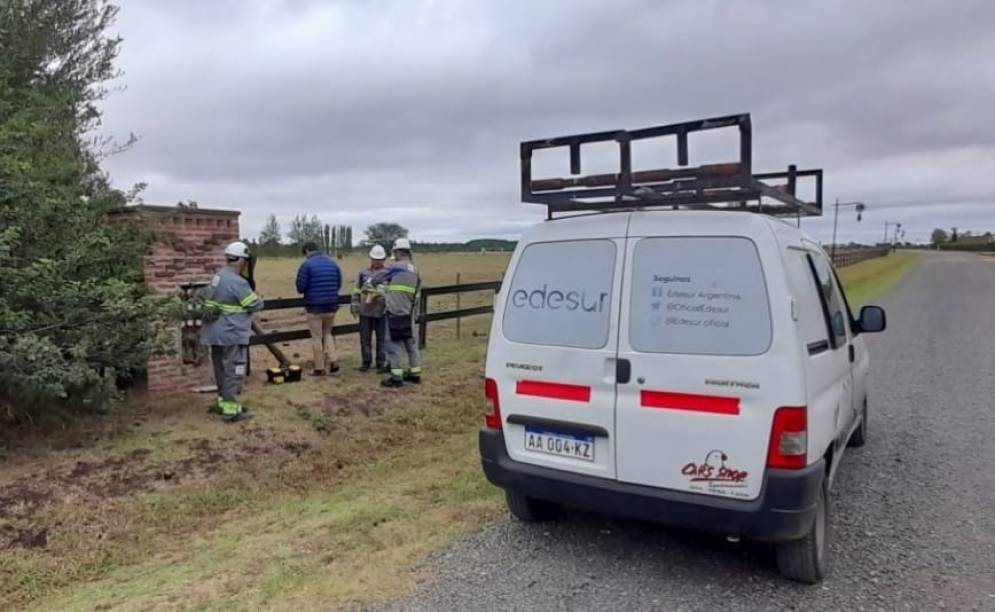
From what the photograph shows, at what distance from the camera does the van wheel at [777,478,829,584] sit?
121 inches

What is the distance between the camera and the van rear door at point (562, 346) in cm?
324

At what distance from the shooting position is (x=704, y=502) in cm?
296

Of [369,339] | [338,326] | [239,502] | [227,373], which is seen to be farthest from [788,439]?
[338,326]

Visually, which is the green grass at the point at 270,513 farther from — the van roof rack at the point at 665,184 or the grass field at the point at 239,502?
the van roof rack at the point at 665,184

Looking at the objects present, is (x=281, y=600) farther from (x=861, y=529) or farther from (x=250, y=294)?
(x=250, y=294)

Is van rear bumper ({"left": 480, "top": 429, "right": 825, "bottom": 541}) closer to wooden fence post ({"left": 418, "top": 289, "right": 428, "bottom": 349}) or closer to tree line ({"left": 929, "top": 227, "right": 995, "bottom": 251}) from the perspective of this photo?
wooden fence post ({"left": 418, "top": 289, "right": 428, "bottom": 349})

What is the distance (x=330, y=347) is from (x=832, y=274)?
6.04 m

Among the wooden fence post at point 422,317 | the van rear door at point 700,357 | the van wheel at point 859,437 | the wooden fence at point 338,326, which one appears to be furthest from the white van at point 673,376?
the wooden fence post at point 422,317

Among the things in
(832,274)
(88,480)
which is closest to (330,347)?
(88,480)

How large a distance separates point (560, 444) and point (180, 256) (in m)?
5.34

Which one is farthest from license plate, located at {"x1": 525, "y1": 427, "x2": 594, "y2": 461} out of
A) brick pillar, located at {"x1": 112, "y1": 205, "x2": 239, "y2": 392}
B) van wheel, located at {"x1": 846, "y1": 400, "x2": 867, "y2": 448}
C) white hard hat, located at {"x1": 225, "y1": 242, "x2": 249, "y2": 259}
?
brick pillar, located at {"x1": 112, "y1": 205, "x2": 239, "y2": 392}

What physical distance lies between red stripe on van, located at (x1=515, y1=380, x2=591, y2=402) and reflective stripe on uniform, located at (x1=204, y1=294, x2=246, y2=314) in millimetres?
3801

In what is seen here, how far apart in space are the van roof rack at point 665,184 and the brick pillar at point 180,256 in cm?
454

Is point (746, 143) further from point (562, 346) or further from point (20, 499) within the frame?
point (20, 499)
